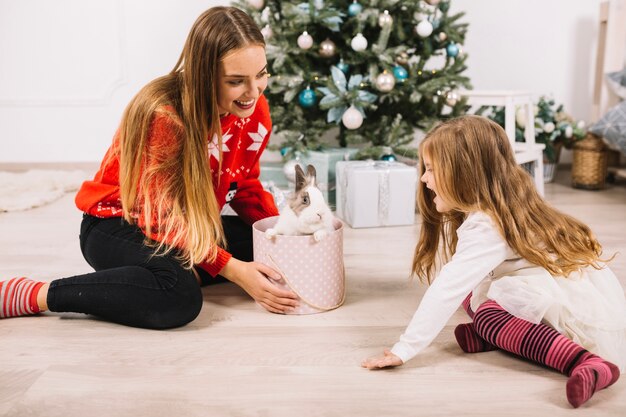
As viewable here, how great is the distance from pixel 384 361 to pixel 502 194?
1.36 feet

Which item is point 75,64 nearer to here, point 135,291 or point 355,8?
point 355,8

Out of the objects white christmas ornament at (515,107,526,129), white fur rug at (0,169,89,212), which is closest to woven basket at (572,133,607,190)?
white christmas ornament at (515,107,526,129)

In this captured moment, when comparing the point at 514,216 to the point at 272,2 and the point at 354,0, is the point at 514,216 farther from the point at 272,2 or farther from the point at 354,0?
A: the point at 272,2

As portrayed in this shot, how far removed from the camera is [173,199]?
1.51 meters

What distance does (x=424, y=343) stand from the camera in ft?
4.15

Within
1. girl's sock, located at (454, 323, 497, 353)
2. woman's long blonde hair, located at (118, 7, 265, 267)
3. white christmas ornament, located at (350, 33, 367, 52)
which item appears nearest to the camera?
girl's sock, located at (454, 323, 497, 353)

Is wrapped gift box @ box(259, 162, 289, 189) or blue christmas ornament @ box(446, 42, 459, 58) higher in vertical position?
blue christmas ornament @ box(446, 42, 459, 58)

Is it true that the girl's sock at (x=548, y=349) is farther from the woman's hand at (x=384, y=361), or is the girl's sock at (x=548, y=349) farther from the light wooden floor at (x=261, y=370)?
the woman's hand at (x=384, y=361)

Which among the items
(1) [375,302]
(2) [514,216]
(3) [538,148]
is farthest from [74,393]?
(3) [538,148]

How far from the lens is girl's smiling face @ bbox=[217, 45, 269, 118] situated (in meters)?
1.45

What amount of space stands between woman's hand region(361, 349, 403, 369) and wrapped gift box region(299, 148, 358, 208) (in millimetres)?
1454

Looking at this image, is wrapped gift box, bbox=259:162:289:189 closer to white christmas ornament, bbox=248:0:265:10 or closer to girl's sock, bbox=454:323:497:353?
white christmas ornament, bbox=248:0:265:10

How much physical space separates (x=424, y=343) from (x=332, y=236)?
36cm

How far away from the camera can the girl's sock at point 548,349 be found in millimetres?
1125
